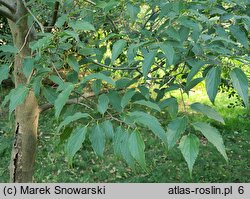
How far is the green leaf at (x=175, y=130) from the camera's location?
948 millimetres

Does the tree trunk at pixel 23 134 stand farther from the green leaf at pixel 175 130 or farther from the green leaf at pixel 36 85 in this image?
the green leaf at pixel 175 130

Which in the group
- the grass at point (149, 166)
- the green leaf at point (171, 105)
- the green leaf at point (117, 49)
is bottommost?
the grass at point (149, 166)

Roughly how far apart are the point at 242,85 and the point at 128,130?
0.95 feet

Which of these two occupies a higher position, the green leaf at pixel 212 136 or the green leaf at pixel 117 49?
the green leaf at pixel 117 49

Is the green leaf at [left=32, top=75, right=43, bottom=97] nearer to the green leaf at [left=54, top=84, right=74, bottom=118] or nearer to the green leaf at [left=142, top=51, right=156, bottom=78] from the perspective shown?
the green leaf at [left=54, top=84, right=74, bottom=118]

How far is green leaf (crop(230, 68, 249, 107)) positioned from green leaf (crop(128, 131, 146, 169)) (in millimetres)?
265

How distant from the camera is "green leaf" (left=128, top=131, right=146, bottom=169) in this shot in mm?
841

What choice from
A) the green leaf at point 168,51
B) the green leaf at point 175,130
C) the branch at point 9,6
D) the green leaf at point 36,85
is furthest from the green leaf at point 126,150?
the branch at point 9,6

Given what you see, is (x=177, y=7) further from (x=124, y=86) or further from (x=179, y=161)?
(x=179, y=161)

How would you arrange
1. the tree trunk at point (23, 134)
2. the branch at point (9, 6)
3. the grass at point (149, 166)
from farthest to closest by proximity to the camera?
the grass at point (149, 166), the tree trunk at point (23, 134), the branch at point (9, 6)

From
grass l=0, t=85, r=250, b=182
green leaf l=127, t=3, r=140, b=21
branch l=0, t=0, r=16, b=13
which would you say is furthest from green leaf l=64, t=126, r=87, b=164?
grass l=0, t=85, r=250, b=182

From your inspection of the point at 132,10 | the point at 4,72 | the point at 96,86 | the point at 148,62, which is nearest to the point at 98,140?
the point at 148,62

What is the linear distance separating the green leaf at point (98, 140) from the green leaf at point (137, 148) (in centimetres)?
7

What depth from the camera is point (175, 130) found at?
972mm
